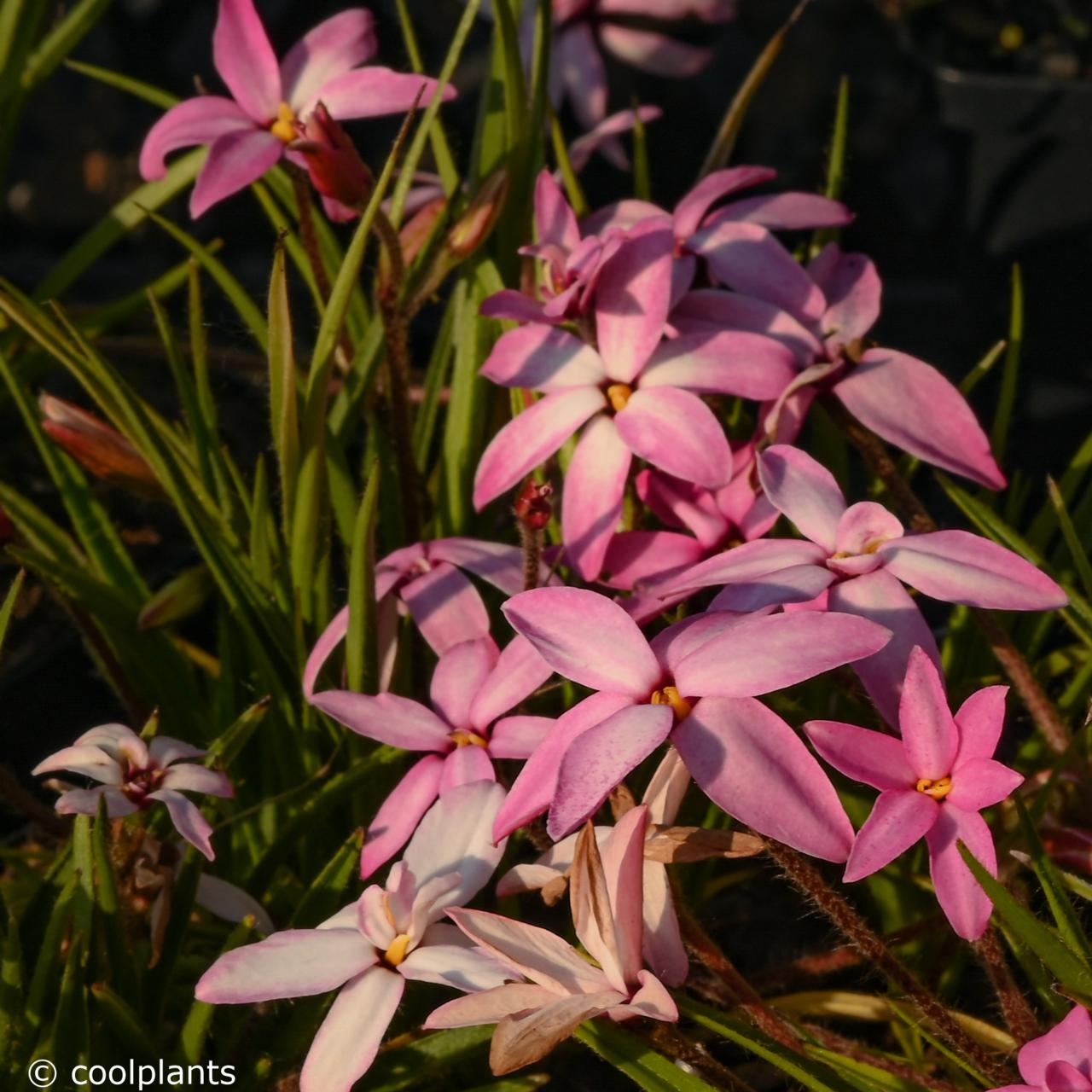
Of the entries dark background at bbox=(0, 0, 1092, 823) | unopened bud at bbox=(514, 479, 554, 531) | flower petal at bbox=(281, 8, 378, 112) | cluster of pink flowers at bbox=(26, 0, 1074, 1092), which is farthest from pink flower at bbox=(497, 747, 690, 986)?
dark background at bbox=(0, 0, 1092, 823)

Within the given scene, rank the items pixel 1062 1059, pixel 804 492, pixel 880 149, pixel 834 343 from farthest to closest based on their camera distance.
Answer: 1. pixel 880 149
2. pixel 834 343
3. pixel 804 492
4. pixel 1062 1059

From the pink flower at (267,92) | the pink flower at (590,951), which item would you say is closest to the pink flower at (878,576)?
the pink flower at (590,951)

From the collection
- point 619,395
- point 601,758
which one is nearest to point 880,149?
point 619,395

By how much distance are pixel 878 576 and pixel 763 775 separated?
0.34 feet

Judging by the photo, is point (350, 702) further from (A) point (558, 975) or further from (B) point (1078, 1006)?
(B) point (1078, 1006)

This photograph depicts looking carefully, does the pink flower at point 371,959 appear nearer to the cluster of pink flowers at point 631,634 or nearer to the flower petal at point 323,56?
the cluster of pink flowers at point 631,634

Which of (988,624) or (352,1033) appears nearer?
(352,1033)

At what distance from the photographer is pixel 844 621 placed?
458mm

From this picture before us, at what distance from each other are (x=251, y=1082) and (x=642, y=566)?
0.95 ft

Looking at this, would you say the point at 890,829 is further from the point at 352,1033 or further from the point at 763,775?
the point at 352,1033

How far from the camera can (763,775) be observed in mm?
460

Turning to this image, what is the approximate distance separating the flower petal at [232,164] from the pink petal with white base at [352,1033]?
0.38 meters

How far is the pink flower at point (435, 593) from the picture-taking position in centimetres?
64

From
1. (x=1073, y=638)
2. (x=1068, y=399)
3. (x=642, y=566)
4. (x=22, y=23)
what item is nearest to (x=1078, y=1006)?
(x=642, y=566)
